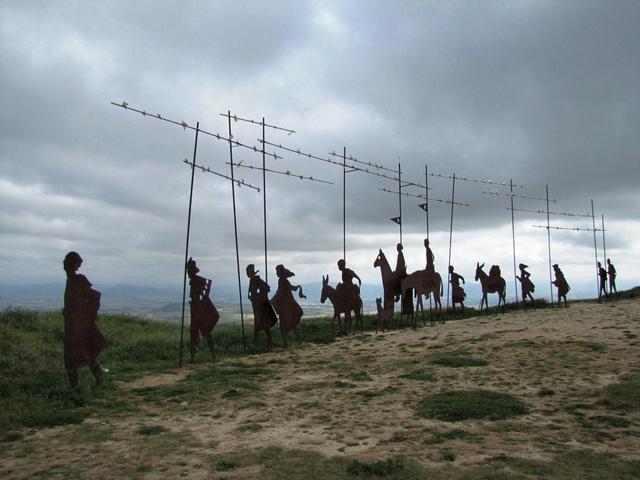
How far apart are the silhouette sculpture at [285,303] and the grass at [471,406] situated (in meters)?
8.25

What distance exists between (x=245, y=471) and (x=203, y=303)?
8709 millimetres

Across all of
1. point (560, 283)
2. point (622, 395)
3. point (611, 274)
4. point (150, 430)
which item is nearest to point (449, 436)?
point (622, 395)

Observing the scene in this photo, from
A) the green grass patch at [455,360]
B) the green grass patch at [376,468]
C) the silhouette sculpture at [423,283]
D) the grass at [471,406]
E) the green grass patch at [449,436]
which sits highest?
the silhouette sculpture at [423,283]

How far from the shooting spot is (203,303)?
14.4 meters

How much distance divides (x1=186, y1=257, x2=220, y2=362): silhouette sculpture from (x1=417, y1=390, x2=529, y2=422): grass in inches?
283

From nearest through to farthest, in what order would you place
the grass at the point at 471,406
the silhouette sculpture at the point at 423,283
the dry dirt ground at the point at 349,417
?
the dry dirt ground at the point at 349,417, the grass at the point at 471,406, the silhouette sculpture at the point at 423,283

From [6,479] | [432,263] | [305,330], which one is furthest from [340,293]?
[6,479]

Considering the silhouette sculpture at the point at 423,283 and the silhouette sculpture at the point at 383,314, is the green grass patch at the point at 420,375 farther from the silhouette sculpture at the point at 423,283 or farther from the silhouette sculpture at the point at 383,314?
the silhouette sculpture at the point at 423,283

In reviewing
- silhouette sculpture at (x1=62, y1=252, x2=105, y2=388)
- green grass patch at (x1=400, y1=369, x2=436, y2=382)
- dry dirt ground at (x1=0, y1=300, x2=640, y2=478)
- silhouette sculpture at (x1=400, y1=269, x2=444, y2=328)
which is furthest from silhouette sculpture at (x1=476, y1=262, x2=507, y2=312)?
silhouette sculpture at (x1=62, y1=252, x2=105, y2=388)

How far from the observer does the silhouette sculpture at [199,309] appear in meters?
14.3

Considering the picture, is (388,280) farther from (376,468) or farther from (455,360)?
(376,468)

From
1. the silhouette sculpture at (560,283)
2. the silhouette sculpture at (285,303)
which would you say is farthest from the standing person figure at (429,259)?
the silhouette sculpture at (560,283)

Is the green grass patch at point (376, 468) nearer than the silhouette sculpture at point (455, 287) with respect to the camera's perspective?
Yes

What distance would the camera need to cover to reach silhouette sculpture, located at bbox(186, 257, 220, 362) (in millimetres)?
14312
